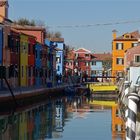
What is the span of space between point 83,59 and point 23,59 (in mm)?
78391

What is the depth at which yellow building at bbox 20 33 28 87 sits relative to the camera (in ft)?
186

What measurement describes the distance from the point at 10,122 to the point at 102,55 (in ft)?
389

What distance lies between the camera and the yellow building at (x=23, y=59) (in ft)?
186

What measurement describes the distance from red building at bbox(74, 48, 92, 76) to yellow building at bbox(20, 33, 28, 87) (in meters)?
70.4

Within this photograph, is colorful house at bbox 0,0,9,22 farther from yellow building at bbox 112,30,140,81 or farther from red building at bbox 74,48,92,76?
red building at bbox 74,48,92,76

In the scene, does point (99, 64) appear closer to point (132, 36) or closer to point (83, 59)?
point (83, 59)

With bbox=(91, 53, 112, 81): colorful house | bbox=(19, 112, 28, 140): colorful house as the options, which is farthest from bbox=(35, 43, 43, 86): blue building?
bbox=(91, 53, 112, 81): colorful house

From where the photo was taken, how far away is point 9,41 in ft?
166

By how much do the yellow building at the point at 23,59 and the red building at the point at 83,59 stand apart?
70444 mm

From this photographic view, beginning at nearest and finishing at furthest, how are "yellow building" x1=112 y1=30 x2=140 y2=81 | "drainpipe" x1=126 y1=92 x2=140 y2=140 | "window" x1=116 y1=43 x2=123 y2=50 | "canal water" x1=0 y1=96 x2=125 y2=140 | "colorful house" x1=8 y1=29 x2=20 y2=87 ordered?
"drainpipe" x1=126 y1=92 x2=140 y2=140, "canal water" x1=0 y1=96 x2=125 y2=140, "colorful house" x1=8 y1=29 x2=20 y2=87, "yellow building" x1=112 y1=30 x2=140 y2=81, "window" x1=116 y1=43 x2=123 y2=50

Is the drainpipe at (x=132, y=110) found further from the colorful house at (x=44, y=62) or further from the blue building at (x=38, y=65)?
the colorful house at (x=44, y=62)

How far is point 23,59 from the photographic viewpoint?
190 ft

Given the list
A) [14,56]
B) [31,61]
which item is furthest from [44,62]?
[14,56]

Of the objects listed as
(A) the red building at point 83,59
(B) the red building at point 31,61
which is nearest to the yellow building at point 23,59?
(B) the red building at point 31,61
